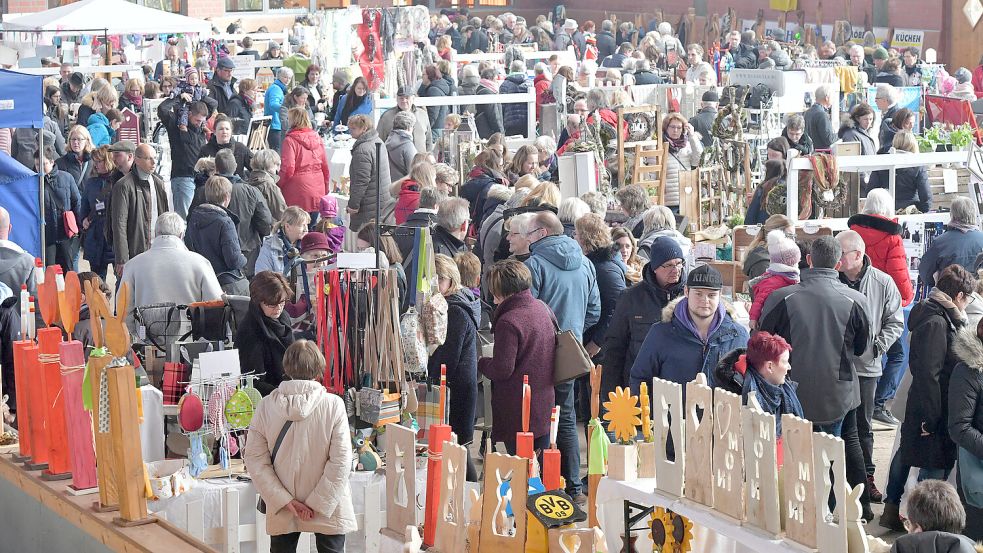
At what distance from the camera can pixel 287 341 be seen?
6188 millimetres

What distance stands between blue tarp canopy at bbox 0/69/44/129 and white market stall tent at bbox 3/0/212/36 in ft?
34.9

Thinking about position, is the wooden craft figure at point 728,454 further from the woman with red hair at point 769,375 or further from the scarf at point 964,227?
the scarf at point 964,227

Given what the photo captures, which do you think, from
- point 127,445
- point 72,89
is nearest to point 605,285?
point 127,445

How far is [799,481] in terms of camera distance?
3.88m

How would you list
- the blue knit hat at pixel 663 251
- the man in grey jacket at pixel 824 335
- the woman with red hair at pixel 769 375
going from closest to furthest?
the woman with red hair at pixel 769 375
the man in grey jacket at pixel 824 335
the blue knit hat at pixel 663 251

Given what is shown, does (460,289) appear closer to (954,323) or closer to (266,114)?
(954,323)

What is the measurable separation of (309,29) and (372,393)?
1848 cm

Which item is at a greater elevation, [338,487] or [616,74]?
[616,74]

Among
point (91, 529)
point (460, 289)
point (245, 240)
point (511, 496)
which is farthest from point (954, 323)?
point (245, 240)

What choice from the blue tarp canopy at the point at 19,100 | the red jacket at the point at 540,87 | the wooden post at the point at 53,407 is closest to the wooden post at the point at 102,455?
the wooden post at the point at 53,407

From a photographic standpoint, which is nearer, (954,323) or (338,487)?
(338,487)

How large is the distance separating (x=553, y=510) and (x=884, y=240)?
4342 millimetres

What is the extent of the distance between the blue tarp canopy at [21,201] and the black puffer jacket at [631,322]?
13.7ft

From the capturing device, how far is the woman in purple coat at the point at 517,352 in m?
6.21
